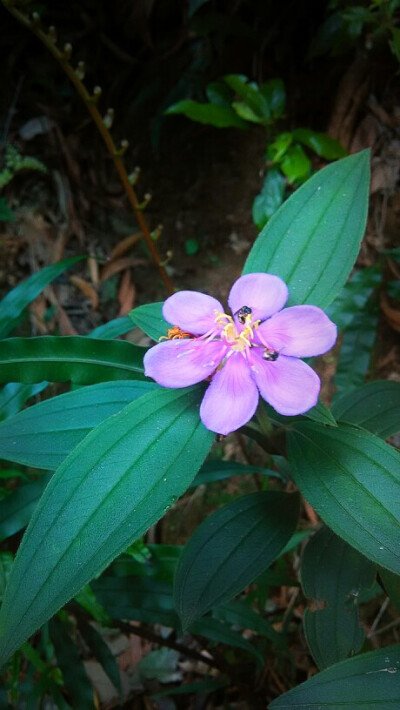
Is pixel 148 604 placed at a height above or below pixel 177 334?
below

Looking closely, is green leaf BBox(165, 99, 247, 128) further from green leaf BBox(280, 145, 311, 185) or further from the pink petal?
the pink petal

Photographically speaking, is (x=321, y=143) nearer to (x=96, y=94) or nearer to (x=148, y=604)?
(x=96, y=94)

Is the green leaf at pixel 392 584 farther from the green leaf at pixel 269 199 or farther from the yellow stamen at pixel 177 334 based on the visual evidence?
the green leaf at pixel 269 199

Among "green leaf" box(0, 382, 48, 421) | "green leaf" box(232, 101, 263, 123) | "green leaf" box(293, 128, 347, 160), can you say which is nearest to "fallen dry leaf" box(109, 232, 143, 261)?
"green leaf" box(232, 101, 263, 123)

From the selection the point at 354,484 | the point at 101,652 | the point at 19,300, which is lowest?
the point at 101,652

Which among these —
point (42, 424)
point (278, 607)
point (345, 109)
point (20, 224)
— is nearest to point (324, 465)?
point (42, 424)

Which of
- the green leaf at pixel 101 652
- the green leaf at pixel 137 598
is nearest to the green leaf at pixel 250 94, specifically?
the green leaf at pixel 137 598

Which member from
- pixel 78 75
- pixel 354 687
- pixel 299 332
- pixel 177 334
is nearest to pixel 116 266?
pixel 78 75
